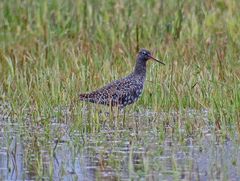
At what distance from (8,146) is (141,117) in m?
1.87

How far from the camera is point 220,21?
1209cm

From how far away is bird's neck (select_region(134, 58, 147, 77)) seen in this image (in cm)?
996

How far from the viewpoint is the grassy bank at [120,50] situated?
9.05 metres

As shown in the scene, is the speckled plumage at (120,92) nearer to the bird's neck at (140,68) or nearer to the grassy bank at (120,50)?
the bird's neck at (140,68)

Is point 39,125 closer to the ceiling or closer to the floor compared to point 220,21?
closer to the floor

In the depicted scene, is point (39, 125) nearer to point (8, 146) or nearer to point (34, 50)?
point (8, 146)

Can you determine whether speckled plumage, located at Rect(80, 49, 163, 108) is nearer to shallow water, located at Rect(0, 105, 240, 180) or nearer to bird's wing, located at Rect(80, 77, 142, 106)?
bird's wing, located at Rect(80, 77, 142, 106)

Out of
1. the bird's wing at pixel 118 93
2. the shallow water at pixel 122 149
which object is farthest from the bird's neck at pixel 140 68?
the shallow water at pixel 122 149

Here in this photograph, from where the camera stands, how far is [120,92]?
9.52 meters

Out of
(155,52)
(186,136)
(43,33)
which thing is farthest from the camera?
(43,33)

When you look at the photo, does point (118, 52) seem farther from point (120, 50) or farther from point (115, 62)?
point (115, 62)

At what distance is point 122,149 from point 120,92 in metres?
2.19

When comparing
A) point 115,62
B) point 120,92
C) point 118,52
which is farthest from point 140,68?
point 118,52

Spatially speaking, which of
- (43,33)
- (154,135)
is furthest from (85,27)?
(154,135)
